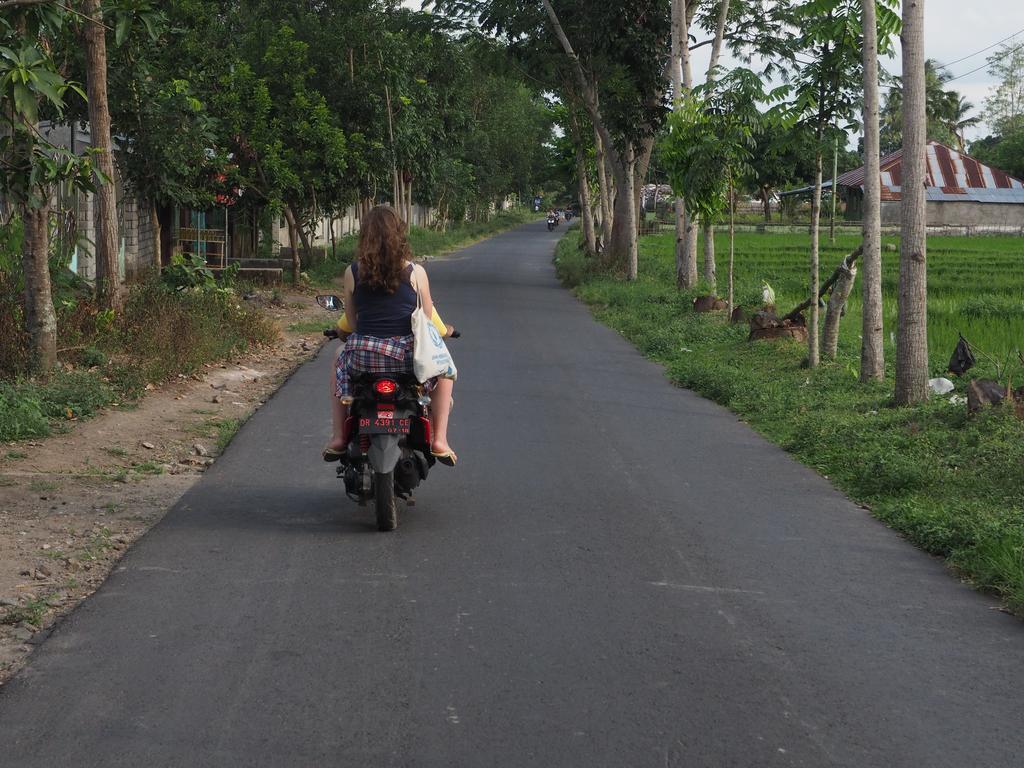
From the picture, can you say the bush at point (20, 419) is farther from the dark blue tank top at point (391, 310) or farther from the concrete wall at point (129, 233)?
the concrete wall at point (129, 233)

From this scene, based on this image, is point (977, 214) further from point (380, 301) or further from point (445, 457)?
point (380, 301)

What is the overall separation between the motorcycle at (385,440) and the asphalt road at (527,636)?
224 millimetres

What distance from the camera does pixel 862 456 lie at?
969 centimetres

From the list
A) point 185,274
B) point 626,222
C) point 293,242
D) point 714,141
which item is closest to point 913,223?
point 714,141

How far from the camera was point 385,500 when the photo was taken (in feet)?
23.6

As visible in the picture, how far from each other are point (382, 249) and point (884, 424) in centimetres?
557

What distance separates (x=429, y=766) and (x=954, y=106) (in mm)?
108742

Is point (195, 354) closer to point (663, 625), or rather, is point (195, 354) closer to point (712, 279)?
point (663, 625)

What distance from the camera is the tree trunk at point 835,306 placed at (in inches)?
578

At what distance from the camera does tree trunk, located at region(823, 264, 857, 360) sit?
14.7m

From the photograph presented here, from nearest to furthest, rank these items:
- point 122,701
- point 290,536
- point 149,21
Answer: point 122,701, point 290,536, point 149,21

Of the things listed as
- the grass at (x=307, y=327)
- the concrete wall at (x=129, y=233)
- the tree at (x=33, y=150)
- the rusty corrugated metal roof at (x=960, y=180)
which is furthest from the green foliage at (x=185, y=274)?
the rusty corrugated metal roof at (x=960, y=180)

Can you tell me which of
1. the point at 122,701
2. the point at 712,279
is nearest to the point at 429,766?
the point at 122,701

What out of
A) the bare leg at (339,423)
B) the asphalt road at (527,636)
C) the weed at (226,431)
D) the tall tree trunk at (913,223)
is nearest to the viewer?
the asphalt road at (527,636)
